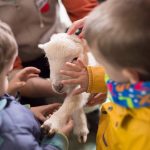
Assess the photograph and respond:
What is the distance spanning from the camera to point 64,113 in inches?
39.4

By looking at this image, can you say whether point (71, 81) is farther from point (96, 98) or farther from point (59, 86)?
point (96, 98)

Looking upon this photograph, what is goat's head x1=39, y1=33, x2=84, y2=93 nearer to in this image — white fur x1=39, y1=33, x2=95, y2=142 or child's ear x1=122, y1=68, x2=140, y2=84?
white fur x1=39, y1=33, x2=95, y2=142

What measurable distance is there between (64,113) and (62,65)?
15cm

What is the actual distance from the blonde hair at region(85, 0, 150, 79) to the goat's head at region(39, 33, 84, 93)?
0.83ft

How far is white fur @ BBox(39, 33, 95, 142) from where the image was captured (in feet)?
3.04

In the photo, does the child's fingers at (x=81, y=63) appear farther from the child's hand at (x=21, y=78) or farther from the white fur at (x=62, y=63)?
the child's hand at (x=21, y=78)

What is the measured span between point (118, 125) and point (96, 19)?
9.6 inches

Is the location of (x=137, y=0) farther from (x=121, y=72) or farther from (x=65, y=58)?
(x=65, y=58)

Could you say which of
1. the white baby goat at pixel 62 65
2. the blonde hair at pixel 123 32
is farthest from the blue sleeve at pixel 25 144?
the blonde hair at pixel 123 32

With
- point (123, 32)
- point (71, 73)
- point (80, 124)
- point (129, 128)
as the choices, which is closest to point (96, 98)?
point (80, 124)

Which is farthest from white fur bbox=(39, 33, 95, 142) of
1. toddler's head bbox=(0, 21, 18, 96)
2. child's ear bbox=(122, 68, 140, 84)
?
child's ear bbox=(122, 68, 140, 84)

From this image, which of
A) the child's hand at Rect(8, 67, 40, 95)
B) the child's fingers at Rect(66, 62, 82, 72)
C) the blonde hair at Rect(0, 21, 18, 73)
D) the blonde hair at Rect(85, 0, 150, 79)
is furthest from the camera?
the child's hand at Rect(8, 67, 40, 95)

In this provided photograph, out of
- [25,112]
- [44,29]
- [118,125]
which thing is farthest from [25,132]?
[44,29]

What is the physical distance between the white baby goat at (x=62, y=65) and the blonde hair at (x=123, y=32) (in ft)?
0.84
